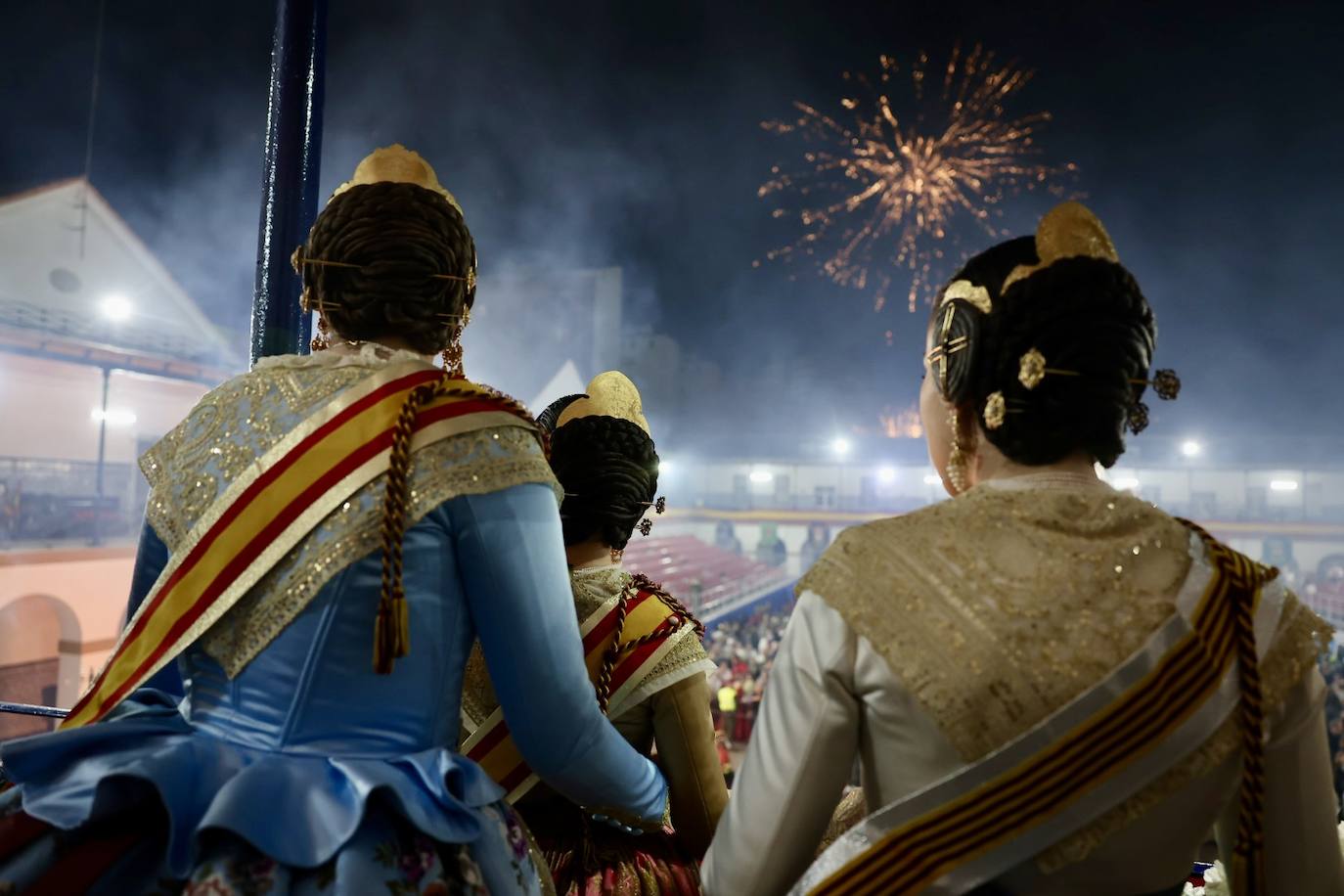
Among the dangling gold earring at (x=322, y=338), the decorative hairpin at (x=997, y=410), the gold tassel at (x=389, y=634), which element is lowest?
the gold tassel at (x=389, y=634)

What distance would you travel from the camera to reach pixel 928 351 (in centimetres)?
110

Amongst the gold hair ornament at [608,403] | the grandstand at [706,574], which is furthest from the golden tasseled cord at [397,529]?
the grandstand at [706,574]

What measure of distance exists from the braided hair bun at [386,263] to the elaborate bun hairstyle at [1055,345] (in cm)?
64

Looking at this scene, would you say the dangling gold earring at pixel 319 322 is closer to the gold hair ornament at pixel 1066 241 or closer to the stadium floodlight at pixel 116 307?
the gold hair ornament at pixel 1066 241

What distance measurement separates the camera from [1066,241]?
99 cm

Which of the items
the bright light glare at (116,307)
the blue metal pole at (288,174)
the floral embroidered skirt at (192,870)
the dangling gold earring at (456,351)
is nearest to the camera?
the floral embroidered skirt at (192,870)

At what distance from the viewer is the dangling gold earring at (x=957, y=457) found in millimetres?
1052

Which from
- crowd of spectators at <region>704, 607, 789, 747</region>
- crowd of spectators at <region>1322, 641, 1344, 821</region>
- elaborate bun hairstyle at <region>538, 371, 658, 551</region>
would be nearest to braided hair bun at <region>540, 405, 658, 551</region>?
elaborate bun hairstyle at <region>538, 371, 658, 551</region>

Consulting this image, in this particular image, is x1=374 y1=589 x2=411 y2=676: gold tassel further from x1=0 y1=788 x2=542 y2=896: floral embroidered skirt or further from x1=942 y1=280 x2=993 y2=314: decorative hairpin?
x1=942 y1=280 x2=993 y2=314: decorative hairpin

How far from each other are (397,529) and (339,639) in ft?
0.45

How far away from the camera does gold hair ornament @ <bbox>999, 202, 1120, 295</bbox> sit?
0.98 m

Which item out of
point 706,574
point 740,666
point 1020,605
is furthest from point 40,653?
point 706,574

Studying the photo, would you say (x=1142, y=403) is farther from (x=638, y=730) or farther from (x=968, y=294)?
(x=638, y=730)

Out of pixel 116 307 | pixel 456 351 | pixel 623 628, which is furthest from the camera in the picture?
pixel 116 307
